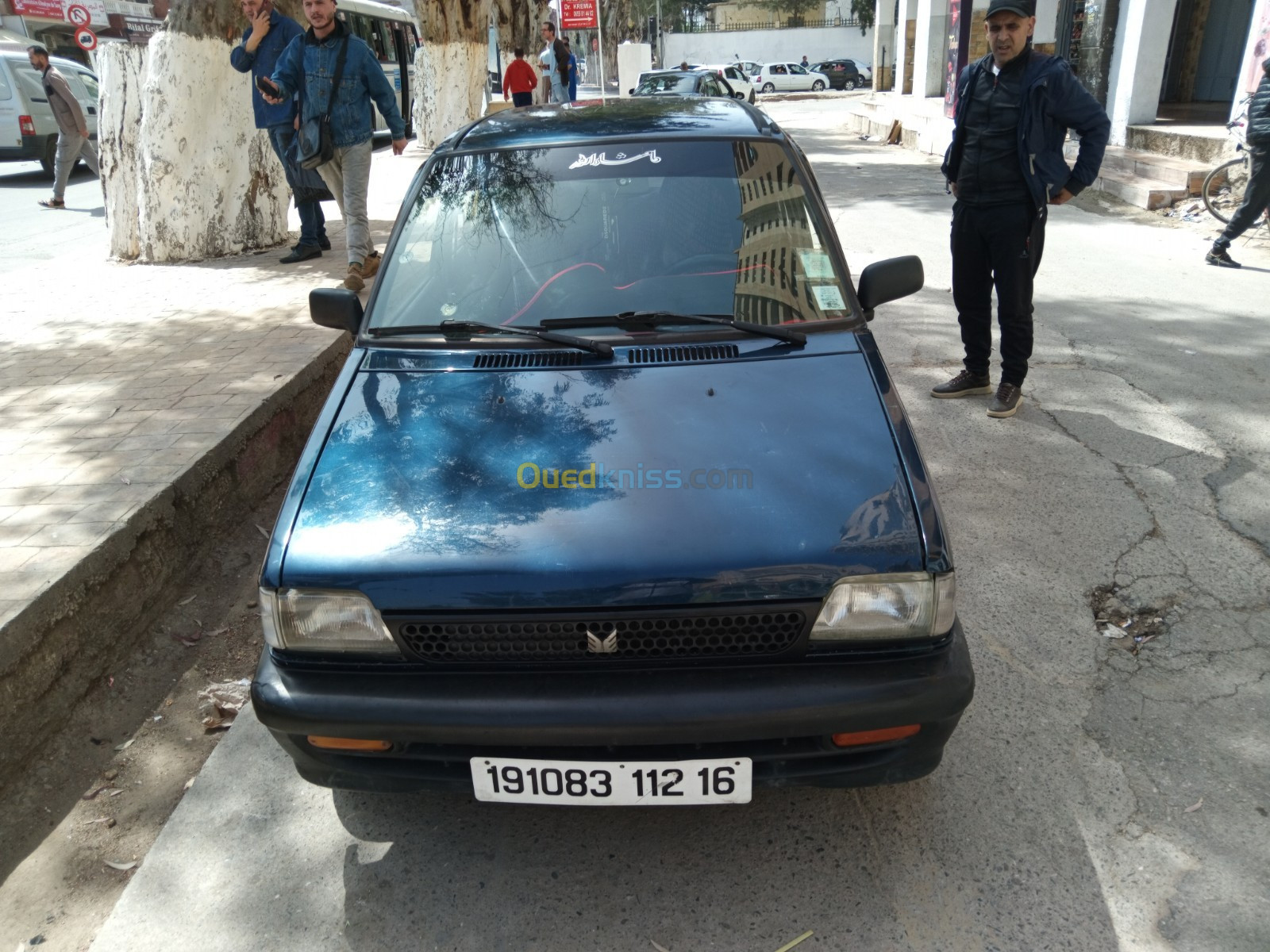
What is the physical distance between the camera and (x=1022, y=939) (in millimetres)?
2064

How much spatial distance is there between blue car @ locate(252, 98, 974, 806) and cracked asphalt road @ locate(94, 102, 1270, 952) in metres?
0.31

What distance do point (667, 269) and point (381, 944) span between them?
2.03 metres

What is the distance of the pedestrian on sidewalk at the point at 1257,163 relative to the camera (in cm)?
713

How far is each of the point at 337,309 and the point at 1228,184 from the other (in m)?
9.60

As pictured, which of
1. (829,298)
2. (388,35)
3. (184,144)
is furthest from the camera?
(388,35)

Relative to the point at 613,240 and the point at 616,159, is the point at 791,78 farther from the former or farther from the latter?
the point at 613,240

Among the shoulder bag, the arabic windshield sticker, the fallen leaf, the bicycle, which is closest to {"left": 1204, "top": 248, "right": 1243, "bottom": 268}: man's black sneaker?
the bicycle

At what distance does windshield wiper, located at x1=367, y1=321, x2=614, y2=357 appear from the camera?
2699 mm

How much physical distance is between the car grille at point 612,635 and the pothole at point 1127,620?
168 cm

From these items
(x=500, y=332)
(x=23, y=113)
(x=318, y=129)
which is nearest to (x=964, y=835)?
(x=500, y=332)

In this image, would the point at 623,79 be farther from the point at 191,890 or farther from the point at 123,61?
the point at 191,890

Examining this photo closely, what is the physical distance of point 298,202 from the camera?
8031 millimetres

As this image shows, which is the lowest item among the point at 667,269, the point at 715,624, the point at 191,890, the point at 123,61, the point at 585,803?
the point at 191,890

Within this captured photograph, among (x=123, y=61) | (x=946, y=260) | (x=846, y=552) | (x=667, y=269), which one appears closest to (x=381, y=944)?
(x=846, y=552)
